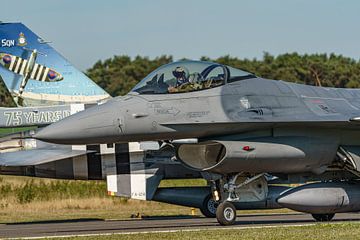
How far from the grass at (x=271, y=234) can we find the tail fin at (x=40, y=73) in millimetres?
12124

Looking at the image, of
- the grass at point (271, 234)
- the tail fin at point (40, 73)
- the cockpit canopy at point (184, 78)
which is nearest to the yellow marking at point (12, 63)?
the tail fin at point (40, 73)

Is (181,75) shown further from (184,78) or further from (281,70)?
(281,70)

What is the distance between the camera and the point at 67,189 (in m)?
26.9

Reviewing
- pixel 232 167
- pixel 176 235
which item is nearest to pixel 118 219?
pixel 232 167

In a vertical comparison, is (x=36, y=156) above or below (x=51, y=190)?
above

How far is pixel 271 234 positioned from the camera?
41.9 feet

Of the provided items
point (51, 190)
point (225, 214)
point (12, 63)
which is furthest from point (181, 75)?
point (51, 190)

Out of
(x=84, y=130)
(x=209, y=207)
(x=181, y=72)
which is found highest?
(x=181, y=72)

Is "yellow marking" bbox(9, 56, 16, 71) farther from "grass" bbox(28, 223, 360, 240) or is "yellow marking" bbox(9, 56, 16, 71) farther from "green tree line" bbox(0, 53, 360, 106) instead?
"green tree line" bbox(0, 53, 360, 106)

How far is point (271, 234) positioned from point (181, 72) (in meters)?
4.06

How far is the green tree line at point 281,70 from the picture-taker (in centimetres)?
6062

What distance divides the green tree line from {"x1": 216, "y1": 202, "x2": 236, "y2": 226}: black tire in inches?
1640

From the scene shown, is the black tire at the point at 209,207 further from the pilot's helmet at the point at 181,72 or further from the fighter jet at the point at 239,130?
the pilot's helmet at the point at 181,72

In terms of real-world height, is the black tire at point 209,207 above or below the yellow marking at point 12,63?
below
